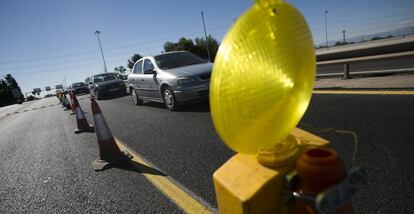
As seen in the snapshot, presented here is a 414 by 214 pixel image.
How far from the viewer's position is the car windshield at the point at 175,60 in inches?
337

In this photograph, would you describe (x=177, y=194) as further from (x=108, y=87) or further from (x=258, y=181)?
(x=108, y=87)

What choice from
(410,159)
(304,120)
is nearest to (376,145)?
(410,159)

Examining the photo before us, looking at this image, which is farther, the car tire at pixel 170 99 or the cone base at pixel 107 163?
the car tire at pixel 170 99

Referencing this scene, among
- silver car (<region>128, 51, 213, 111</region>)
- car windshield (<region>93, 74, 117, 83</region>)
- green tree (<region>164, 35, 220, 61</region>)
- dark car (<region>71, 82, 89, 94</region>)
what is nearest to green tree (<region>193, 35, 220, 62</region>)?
green tree (<region>164, 35, 220, 61</region>)

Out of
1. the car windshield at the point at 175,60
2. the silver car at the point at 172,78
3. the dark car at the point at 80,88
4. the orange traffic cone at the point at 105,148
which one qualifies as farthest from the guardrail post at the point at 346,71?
the dark car at the point at 80,88

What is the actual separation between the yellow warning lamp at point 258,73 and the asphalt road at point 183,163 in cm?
56

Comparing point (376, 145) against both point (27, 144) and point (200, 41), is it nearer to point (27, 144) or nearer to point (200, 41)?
point (27, 144)

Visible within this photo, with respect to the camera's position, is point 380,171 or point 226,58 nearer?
point 226,58

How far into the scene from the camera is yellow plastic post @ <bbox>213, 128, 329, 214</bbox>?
3.40 ft

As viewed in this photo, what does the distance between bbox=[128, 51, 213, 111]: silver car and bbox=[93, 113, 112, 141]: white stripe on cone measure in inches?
121

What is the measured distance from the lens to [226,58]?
968 mm

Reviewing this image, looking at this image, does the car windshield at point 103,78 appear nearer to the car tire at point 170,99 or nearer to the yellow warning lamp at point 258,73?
the car tire at point 170,99

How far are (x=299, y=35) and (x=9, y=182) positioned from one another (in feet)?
16.3

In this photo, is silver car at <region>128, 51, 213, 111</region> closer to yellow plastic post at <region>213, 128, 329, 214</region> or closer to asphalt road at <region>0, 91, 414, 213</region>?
asphalt road at <region>0, 91, 414, 213</region>
